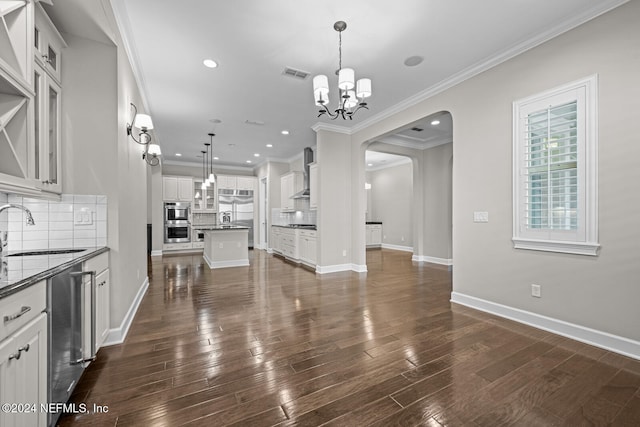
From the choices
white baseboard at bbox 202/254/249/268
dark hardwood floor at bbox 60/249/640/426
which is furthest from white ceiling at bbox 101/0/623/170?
white baseboard at bbox 202/254/249/268

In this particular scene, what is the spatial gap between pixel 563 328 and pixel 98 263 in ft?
13.8

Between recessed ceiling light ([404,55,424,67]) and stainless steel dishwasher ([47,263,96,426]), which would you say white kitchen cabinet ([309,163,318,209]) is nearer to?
recessed ceiling light ([404,55,424,67])

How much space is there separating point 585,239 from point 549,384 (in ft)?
4.63

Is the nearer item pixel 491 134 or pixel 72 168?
pixel 72 168

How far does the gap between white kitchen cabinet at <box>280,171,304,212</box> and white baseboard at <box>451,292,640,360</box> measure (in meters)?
→ 5.08

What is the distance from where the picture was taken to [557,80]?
266 centimetres

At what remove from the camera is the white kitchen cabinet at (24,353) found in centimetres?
101

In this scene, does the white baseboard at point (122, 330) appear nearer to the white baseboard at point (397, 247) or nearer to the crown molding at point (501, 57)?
the crown molding at point (501, 57)

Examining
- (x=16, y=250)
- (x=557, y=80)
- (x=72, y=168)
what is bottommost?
(x=16, y=250)

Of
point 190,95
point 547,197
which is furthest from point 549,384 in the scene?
point 190,95

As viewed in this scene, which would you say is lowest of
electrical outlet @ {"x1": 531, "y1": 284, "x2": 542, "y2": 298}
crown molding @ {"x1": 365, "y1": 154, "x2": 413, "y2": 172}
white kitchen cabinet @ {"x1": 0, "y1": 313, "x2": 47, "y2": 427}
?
electrical outlet @ {"x1": 531, "y1": 284, "x2": 542, "y2": 298}

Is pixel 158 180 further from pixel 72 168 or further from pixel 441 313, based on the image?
pixel 441 313

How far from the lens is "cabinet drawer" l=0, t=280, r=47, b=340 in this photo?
101 cm

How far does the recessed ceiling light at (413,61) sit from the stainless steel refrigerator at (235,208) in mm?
7217
